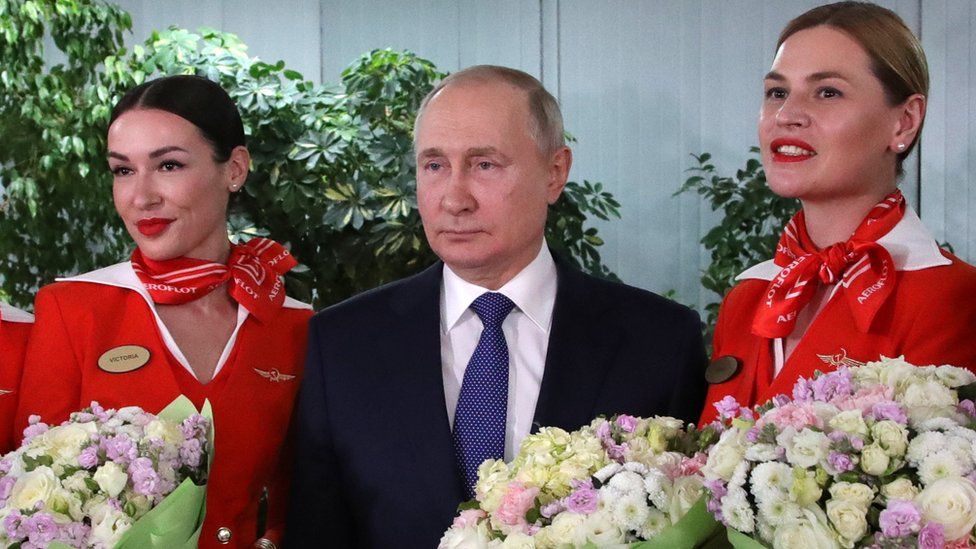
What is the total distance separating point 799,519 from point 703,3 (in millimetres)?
4722

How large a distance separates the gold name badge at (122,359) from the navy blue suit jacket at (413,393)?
0.30 m

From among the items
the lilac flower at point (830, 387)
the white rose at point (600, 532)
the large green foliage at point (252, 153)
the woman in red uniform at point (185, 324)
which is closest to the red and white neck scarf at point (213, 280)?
the woman in red uniform at point (185, 324)

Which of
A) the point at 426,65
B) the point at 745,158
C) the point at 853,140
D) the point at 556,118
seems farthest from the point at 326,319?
the point at 745,158

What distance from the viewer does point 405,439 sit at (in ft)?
7.26

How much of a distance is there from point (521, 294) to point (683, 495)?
31.3 inches

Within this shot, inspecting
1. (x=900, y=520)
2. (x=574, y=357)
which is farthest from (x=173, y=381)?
(x=900, y=520)

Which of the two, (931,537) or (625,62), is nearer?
(931,537)

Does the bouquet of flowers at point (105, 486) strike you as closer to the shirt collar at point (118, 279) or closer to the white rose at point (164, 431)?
the white rose at point (164, 431)

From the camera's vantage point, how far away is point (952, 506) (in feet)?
4.56

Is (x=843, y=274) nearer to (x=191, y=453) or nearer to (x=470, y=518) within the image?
(x=470, y=518)

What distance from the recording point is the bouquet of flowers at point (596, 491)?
1.57 meters

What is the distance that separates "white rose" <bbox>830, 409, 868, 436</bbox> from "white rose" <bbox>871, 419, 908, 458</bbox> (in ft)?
0.05

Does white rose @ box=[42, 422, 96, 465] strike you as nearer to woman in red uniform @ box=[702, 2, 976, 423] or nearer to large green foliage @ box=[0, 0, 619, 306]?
woman in red uniform @ box=[702, 2, 976, 423]

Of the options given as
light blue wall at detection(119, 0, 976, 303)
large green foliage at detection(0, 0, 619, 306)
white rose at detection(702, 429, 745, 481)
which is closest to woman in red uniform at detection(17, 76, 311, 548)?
white rose at detection(702, 429, 745, 481)
